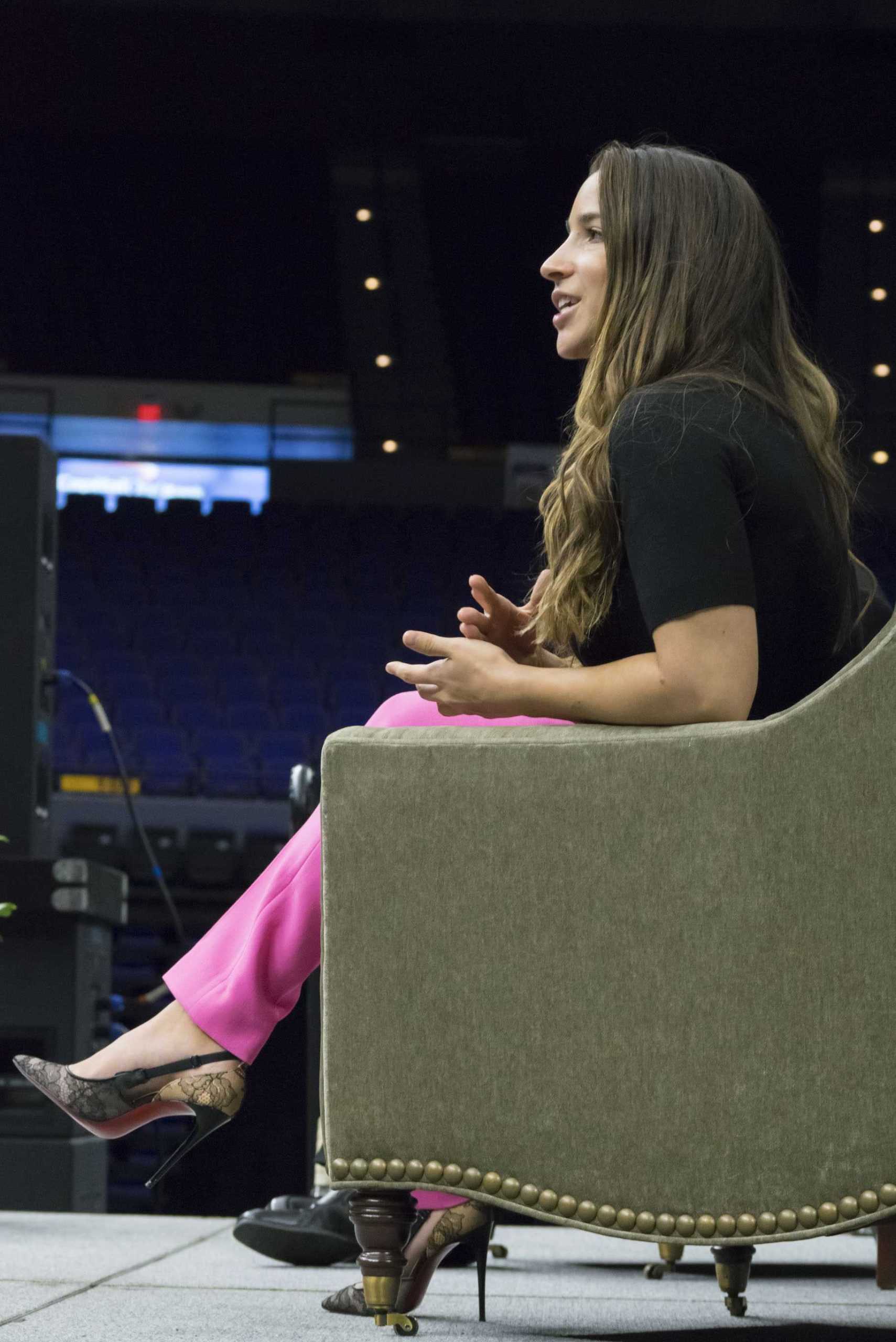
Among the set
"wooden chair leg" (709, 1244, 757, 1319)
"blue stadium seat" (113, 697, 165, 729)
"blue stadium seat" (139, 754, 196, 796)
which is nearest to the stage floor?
"wooden chair leg" (709, 1244, 757, 1319)

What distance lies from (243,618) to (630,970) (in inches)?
357

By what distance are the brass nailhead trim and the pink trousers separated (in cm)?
15

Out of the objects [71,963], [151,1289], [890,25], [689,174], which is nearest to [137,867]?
[71,963]

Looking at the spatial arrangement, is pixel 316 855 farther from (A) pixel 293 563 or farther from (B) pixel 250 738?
(A) pixel 293 563

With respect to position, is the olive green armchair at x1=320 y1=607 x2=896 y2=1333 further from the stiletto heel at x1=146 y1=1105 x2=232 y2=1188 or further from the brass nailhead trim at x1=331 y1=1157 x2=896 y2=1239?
the stiletto heel at x1=146 y1=1105 x2=232 y2=1188

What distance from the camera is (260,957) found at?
1.10 m

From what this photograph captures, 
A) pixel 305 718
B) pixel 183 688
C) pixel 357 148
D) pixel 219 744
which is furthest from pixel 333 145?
pixel 219 744

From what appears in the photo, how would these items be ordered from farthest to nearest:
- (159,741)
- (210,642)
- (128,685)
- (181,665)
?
(210,642), (181,665), (128,685), (159,741)

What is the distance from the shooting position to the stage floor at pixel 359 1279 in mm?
1160

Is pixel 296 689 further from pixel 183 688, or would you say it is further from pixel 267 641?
pixel 183 688

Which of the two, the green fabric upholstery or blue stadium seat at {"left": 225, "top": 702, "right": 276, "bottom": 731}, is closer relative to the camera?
the green fabric upholstery

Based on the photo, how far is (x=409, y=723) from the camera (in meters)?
1.16

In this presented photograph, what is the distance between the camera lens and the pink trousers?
1.09 meters

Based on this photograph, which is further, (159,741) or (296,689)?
(296,689)
